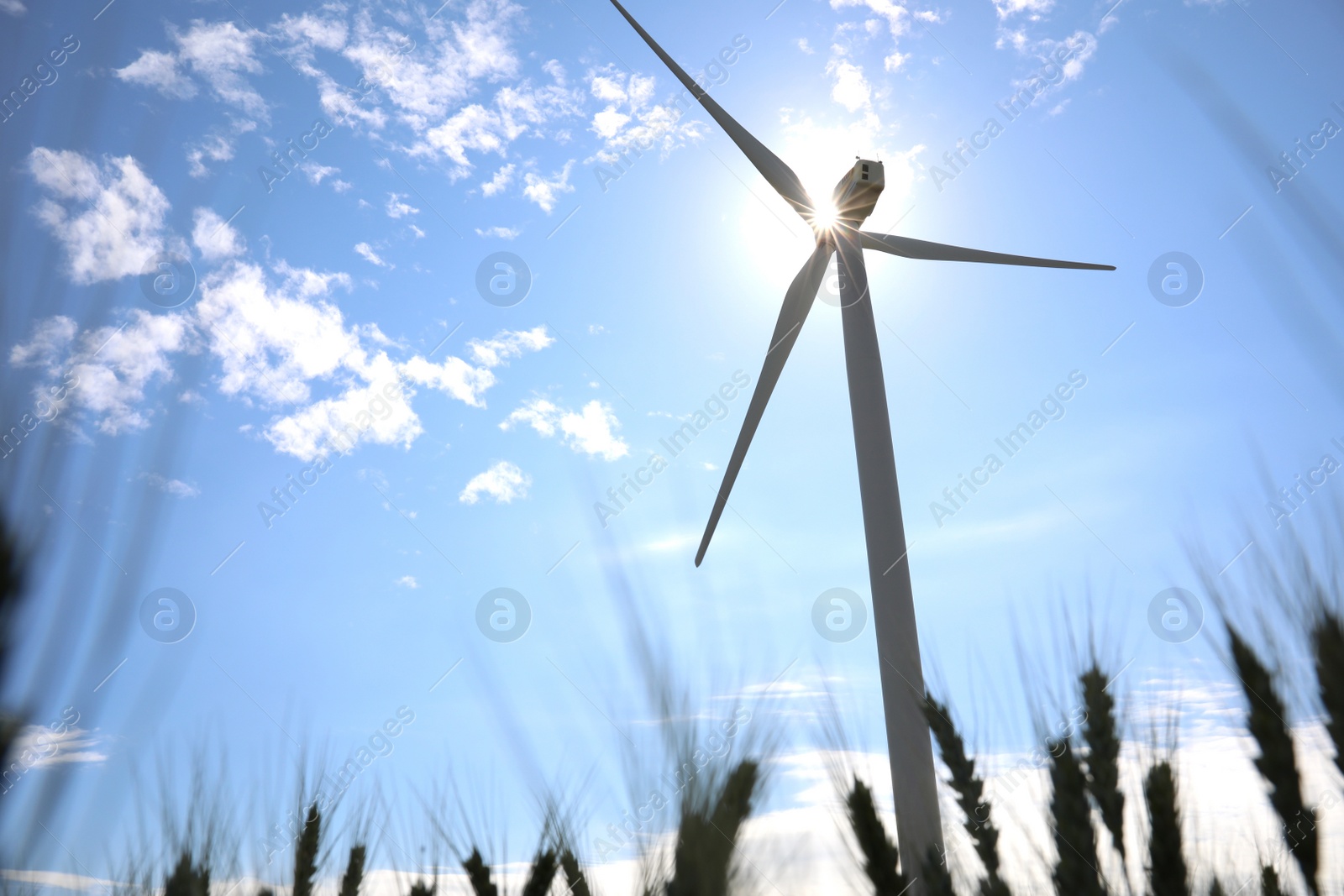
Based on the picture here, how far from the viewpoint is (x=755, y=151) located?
18.5 m

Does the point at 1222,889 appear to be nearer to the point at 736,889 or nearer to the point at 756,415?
the point at 736,889

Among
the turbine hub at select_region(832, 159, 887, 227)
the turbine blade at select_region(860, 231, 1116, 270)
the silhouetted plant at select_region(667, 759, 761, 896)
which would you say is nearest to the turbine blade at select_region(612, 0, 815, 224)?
the turbine hub at select_region(832, 159, 887, 227)

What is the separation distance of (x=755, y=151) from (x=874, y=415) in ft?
25.0

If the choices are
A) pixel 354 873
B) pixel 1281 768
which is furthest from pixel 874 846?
pixel 354 873

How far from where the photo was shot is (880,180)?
17.8m

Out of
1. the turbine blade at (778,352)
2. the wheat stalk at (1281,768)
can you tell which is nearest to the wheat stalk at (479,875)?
the wheat stalk at (1281,768)

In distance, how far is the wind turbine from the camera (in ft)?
39.3

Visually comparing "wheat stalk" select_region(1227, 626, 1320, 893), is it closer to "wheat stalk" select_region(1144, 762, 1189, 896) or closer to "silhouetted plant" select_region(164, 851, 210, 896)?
"wheat stalk" select_region(1144, 762, 1189, 896)

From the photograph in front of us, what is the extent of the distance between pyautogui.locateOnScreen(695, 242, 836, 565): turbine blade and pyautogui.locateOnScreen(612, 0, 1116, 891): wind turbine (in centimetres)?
2

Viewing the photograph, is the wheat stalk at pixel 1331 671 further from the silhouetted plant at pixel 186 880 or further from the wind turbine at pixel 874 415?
the silhouetted plant at pixel 186 880

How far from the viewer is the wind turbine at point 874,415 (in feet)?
39.3

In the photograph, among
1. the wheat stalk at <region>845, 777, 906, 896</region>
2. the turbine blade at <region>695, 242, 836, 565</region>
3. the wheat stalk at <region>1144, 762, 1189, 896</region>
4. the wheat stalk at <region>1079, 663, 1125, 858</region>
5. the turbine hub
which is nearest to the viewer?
the wheat stalk at <region>1144, 762, 1189, 896</region>

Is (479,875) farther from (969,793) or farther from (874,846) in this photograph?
(969,793)

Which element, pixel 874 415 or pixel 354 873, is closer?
pixel 354 873
